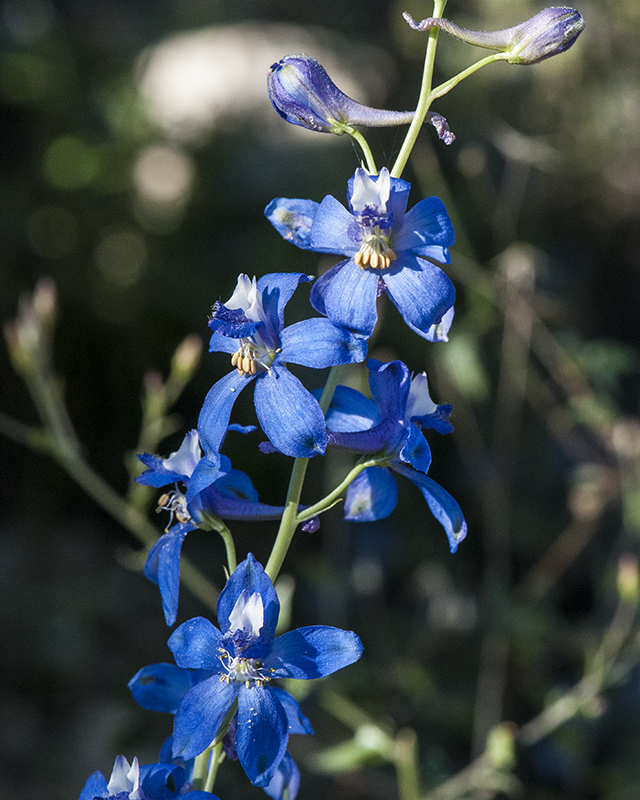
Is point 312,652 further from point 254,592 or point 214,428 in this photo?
point 214,428

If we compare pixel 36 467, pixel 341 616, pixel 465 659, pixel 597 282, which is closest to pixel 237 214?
pixel 36 467

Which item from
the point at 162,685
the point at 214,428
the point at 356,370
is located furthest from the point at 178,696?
the point at 356,370

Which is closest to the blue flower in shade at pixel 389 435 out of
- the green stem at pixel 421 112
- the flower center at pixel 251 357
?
the flower center at pixel 251 357

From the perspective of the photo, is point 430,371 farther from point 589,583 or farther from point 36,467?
point 36,467

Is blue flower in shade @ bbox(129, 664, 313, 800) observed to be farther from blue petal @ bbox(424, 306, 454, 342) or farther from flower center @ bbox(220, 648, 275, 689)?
blue petal @ bbox(424, 306, 454, 342)

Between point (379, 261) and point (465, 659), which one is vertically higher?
point (465, 659)

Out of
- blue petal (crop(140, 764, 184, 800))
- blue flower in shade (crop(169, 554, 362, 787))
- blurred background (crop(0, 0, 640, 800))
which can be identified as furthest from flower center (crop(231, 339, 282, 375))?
blurred background (crop(0, 0, 640, 800))
